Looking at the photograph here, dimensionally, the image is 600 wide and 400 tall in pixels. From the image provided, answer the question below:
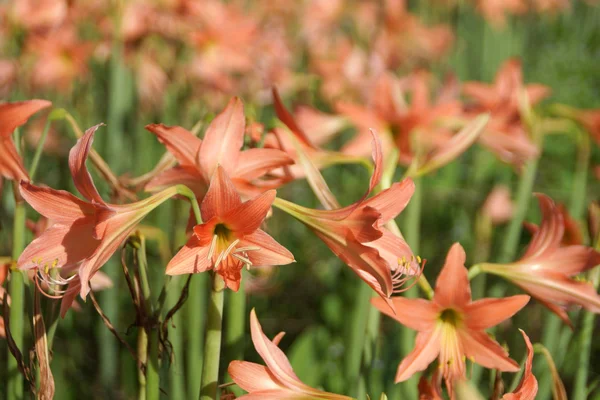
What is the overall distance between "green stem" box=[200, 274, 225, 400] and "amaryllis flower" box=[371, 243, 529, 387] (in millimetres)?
229

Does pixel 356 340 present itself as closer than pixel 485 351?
No

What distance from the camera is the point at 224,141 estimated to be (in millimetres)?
1038

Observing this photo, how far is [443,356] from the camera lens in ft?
3.50

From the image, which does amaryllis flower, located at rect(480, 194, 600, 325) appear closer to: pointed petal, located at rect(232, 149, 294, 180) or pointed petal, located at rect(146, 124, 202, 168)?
pointed petal, located at rect(232, 149, 294, 180)

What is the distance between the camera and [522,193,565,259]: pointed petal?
1125 mm

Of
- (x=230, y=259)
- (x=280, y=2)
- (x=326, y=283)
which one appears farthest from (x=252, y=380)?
(x=280, y=2)

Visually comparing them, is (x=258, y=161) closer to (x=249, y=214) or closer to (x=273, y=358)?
(x=249, y=214)

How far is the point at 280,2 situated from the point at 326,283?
190cm

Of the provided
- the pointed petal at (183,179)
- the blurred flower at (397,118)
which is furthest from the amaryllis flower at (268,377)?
the blurred flower at (397,118)

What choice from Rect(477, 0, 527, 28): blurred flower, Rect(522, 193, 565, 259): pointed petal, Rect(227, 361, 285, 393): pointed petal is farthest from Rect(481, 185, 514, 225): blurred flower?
Rect(477, 0, 527, 28): blurred flower

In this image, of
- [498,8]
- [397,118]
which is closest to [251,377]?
[397,118]

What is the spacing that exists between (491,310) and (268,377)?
1.12 ft

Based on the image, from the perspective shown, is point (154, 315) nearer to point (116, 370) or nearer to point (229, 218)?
point (229, 218)

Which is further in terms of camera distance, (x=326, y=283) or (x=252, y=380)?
(x=326, y=283)
